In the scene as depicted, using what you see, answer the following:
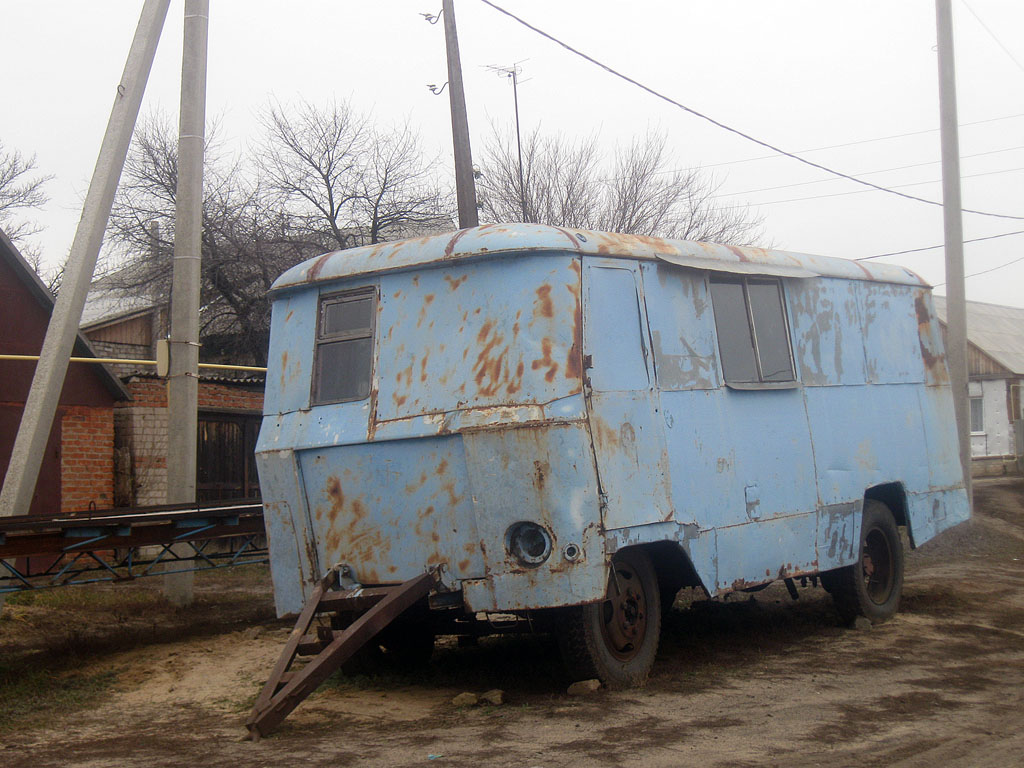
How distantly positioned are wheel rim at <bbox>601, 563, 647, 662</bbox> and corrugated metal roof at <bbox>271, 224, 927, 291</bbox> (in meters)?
1.99

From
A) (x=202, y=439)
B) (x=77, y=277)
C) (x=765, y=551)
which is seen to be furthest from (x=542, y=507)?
(x=202, y=439)

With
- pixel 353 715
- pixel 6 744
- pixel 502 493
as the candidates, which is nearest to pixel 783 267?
pixel 502 493

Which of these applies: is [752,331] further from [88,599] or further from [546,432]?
[88,599]

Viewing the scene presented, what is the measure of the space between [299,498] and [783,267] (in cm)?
413

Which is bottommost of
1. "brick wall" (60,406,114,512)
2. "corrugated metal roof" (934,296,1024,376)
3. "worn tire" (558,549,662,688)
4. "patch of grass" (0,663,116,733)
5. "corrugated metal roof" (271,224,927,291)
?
"patch of grass" (0,663,116,733)

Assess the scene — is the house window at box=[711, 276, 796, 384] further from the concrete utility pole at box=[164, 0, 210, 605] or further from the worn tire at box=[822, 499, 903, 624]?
the concrete utility pole at box=[164, 0, 210, 605]

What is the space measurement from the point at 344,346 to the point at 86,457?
960 cm

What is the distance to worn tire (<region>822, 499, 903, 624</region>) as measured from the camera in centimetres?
932

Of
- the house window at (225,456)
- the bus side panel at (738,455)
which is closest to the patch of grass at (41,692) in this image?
the bus side panel at (738,455)

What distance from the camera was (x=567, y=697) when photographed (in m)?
6.75

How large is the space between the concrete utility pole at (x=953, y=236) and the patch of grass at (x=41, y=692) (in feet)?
34.5

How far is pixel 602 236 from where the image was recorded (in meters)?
7.16

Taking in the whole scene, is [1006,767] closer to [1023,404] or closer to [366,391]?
[366,391]

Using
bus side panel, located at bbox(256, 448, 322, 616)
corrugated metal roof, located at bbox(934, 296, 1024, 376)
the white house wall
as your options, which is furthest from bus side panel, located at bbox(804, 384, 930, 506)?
the white house wall
